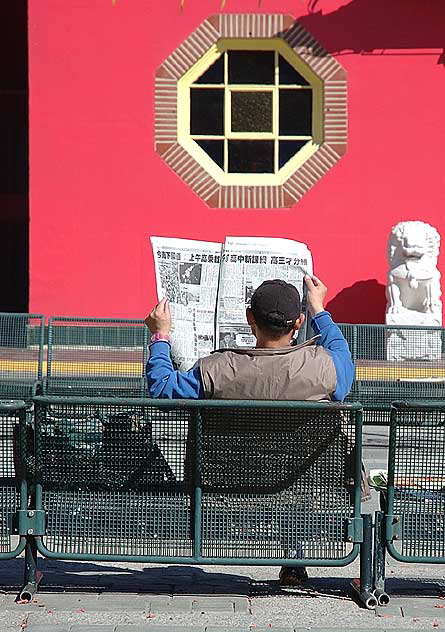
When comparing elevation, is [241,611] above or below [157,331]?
below

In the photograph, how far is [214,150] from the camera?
44.9 feet

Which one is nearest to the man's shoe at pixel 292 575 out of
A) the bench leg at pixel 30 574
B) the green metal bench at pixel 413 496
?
the green metal bench at pixel 413 496

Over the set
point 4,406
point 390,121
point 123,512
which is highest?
point 390,121

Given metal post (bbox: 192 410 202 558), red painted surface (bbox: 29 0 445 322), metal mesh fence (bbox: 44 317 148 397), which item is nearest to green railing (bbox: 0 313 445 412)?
metal mesh fence (bbox: 44 317 148 397)

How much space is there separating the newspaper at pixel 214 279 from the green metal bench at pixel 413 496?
1935 millimetres

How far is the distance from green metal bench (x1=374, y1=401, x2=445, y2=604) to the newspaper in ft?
6.35

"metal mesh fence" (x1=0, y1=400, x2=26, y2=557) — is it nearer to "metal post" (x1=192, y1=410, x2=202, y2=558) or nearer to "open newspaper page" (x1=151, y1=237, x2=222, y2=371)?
"metal post" (x1=192, y1=410, x2=202, y2=558)

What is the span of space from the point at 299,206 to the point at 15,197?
858 centimetres

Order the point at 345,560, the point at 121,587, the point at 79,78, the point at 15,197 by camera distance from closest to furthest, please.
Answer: the point at 345,560 < the point at 121,587 < the point at 79,78 < the point at 15,197

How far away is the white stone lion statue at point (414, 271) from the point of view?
41.8ft

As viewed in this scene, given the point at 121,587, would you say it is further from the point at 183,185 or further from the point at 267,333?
the point at 183,185

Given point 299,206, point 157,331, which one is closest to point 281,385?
point 157,331

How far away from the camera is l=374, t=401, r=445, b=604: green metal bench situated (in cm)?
506

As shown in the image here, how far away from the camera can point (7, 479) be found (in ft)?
16.9
